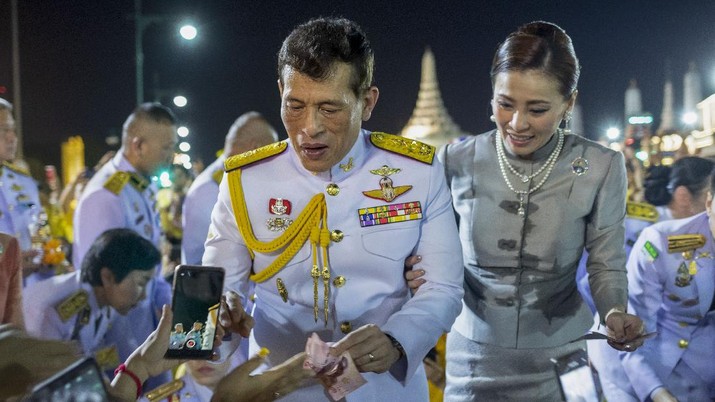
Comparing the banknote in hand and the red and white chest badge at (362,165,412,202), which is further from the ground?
the red and white chest badge at (362,165,412,202)

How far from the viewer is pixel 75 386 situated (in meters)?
1.37

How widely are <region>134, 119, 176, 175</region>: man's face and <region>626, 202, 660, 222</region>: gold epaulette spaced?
3.55 m

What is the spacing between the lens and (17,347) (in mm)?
1560

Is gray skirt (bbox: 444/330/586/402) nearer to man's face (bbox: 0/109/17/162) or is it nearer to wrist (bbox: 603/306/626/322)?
wrist (bbox: 603/306/626/322)

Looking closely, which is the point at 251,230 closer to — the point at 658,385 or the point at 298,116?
the point at 298,116

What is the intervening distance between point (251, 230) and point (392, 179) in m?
0.46

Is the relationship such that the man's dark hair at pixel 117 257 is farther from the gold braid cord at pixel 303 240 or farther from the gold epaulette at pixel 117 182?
the gold braid cord at pixel 303 240

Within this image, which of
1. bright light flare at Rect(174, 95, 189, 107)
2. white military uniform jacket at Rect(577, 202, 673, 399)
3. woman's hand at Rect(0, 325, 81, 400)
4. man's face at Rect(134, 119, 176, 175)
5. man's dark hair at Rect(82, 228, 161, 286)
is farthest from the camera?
bright light flare at Rect(174, 95, 189, 107)

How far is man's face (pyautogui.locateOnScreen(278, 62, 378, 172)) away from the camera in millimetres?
2527

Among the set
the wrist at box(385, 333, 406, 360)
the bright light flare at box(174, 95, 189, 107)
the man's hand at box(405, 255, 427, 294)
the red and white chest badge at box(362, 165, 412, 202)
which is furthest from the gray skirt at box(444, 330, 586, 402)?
the bright light flare at box(174, 95, 189, 107)

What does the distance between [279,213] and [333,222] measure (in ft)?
0.55

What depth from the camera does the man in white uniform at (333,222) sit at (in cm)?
257

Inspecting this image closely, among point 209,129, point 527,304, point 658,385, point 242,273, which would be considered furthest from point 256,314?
point 209,129

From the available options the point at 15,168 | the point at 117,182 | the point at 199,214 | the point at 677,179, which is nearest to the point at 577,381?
the point at 677,179
